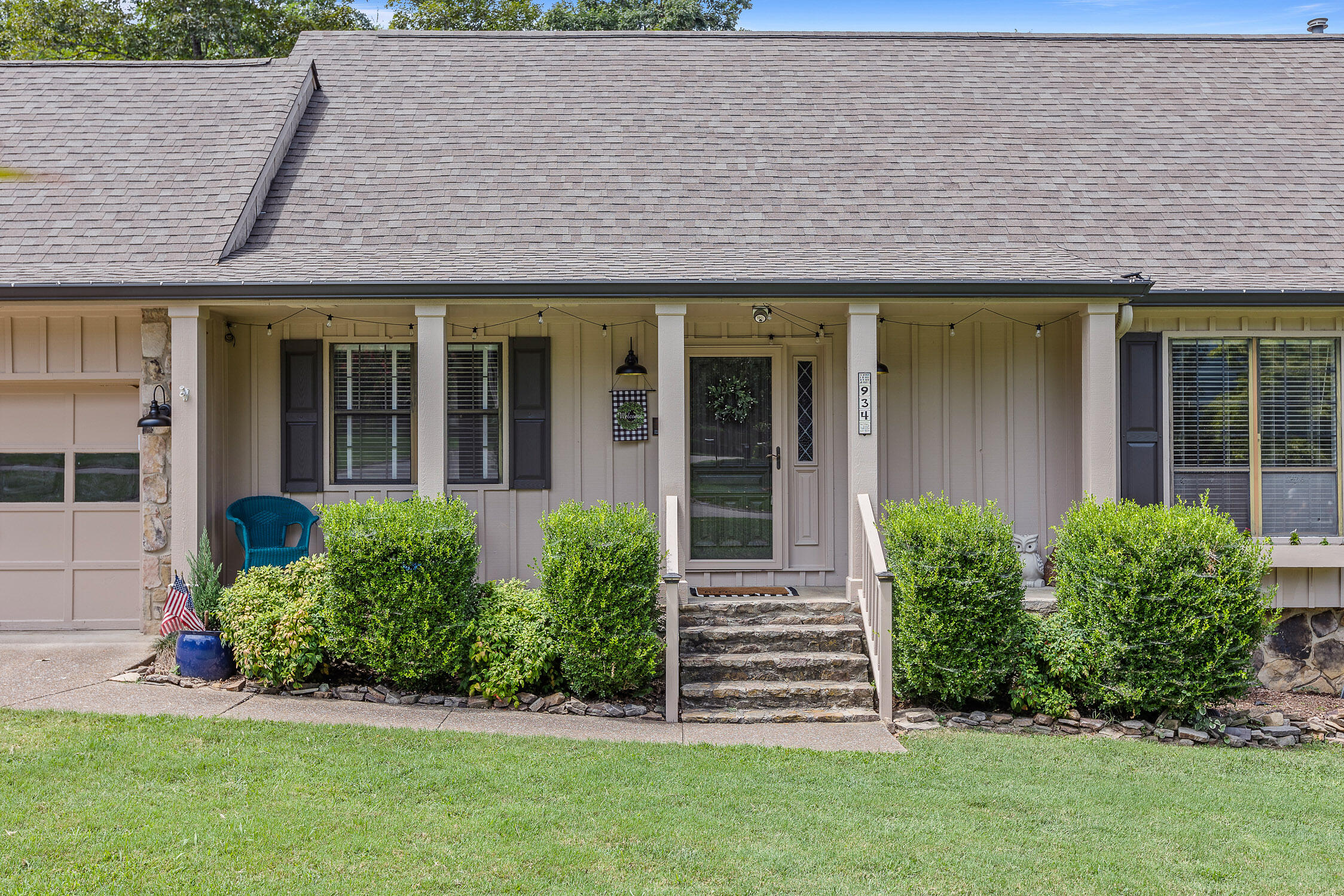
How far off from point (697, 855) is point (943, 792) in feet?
4.48

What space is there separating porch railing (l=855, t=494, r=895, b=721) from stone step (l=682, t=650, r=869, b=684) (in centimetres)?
16

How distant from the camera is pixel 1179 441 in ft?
22.8

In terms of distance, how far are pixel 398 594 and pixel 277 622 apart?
0.82 m

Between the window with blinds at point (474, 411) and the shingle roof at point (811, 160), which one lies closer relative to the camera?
the shingle roof at point (811, 160)

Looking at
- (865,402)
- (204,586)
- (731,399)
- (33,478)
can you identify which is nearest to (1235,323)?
(865,402)

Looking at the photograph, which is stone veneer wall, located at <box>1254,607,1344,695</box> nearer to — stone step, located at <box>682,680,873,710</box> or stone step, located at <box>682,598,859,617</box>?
stone step, located at <box>682,598,859,617</box>

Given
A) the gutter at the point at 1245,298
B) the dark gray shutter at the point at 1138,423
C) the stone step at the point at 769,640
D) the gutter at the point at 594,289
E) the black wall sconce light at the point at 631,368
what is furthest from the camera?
the black wall sconce light at the point at 631,368

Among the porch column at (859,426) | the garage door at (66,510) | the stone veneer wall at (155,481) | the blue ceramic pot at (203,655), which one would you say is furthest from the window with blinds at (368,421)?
the porch column at (859,426)

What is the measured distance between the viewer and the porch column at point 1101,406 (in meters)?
6.33

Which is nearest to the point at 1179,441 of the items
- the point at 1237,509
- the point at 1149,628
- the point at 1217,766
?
the point at 1237,509

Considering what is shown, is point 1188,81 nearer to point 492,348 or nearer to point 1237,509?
point 1237,509

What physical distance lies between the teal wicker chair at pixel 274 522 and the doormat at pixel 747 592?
2957mm

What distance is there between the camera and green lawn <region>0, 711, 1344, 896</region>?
3381mm

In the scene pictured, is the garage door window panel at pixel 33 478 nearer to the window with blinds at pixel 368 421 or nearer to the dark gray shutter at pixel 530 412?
the window with blinds at pixel 368 421
